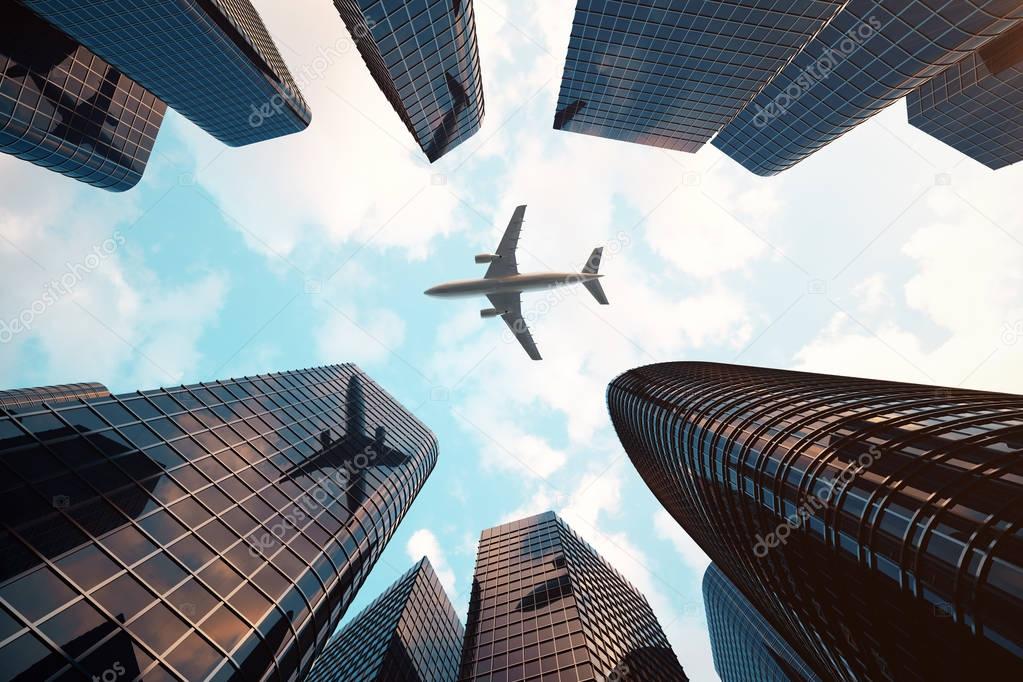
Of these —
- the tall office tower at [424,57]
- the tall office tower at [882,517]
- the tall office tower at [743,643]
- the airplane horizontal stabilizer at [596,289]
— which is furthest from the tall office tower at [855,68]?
the tall office tower at [743,643]

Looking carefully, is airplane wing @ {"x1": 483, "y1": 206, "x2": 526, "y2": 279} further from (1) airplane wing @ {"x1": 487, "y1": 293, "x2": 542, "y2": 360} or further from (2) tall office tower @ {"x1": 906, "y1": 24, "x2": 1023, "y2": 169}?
(2) tall office tower @ {"x1": 906, "y1": 24, "x2": 1023, "y2": 169}

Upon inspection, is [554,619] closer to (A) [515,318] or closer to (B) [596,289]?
(A) [515,318]

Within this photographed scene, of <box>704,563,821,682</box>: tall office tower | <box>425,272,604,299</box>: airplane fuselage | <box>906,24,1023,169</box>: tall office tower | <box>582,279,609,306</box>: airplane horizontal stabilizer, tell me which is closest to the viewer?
<box>425,272,604,299</box>: airplane fuselage

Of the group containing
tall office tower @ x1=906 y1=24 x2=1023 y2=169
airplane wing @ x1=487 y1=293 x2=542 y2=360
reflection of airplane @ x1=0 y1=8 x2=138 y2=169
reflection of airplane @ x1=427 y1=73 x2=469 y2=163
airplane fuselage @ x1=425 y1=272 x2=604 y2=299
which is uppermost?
tall office tower @ x1=906 y1=24 x2=1023 y2=169

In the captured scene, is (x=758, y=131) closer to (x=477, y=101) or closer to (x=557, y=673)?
(x=477, y=101)

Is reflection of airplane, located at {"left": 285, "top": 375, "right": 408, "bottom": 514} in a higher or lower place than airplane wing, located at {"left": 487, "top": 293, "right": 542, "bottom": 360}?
lower

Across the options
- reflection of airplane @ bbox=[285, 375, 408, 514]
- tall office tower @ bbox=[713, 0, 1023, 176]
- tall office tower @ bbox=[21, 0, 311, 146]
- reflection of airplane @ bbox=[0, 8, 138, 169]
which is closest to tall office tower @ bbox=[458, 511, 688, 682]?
reflection of airplane @ bbox=[285, 375, 408, 514]

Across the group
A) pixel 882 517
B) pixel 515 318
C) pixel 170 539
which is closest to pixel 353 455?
pixel 170 539

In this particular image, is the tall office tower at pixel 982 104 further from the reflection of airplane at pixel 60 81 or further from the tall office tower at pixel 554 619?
the reflection of airplane at pixel 60 81
